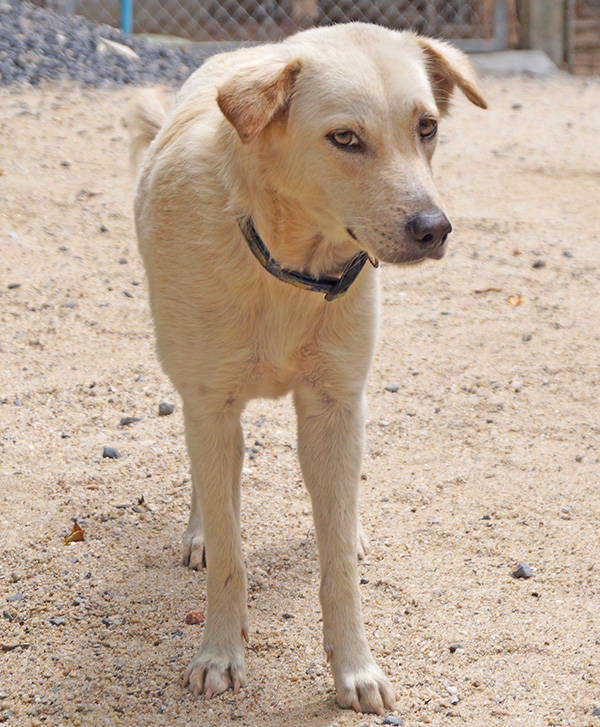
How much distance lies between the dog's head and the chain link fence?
28.4ft

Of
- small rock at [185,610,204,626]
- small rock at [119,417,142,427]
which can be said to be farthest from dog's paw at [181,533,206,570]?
small rock at [119,417,142,427]

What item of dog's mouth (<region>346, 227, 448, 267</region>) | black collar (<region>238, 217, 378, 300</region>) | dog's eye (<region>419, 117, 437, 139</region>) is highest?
dog's eye (<region>419, 117, 437, 139</region>)

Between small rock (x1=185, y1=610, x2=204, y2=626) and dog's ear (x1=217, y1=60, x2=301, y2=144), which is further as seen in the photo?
small rock (x1=185, y1=610, x2=204, y2=626)

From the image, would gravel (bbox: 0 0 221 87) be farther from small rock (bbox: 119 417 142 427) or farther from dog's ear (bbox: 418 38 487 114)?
dog's ear (bbox: 418 38 487 114)

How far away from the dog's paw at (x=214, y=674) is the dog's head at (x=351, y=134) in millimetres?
1235

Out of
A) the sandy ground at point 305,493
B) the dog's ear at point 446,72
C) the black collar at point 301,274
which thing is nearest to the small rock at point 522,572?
the sandy ground at point 305,493

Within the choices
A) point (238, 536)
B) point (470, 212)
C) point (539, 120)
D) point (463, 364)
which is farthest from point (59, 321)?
point (539, 120)

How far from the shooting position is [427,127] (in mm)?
2482

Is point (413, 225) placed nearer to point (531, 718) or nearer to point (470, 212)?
point (531, 718)

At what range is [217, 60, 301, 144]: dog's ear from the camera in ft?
7.79

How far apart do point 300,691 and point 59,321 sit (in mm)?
2806

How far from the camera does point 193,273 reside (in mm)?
2695

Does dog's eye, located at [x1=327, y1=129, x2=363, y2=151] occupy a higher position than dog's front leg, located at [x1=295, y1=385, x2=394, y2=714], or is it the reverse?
dog's eye, located at [x1=327, y1=129, x2=363, y2=151]

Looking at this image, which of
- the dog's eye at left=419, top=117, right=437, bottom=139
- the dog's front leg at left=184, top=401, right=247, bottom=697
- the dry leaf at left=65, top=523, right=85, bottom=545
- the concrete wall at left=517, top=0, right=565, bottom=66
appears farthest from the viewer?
the concrete wall at left=517, top=0, right=565, bottom=66
